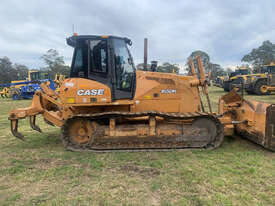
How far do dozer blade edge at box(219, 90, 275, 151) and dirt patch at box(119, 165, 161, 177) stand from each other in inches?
107

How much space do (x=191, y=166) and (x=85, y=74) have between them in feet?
10.6

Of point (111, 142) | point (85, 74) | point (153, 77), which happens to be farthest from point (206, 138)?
point (85, 74)

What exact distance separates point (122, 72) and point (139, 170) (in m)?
2.44

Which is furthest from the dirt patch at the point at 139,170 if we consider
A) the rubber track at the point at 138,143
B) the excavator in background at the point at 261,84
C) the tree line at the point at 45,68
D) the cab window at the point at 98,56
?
the tree line at the point at 45,68

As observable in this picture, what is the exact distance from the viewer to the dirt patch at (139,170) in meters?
3.47

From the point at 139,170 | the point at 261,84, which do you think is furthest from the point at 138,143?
the point at 261,84

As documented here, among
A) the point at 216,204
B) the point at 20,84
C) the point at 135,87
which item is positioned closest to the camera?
the point at 216,204

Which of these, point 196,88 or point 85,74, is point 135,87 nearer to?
point 85,74

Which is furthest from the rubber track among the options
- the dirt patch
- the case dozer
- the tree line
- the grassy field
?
the tree line

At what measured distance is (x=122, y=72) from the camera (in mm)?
4785

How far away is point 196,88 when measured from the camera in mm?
5133

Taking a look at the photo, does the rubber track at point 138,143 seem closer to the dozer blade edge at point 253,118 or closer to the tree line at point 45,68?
the dozer blade edge at point 253,118

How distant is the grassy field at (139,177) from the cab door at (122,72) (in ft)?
4.99

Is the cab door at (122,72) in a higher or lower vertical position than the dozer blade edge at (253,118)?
higher
